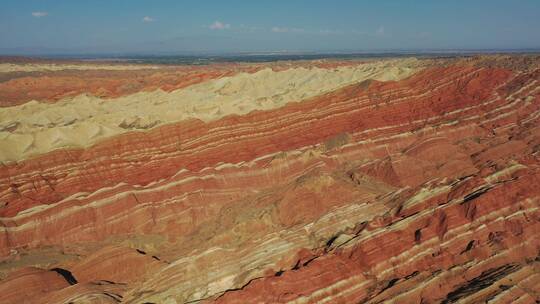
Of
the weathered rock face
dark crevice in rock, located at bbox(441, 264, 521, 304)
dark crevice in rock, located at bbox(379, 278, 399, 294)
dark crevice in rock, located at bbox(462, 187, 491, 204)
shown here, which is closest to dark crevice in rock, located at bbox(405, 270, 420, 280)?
the weathered rock face

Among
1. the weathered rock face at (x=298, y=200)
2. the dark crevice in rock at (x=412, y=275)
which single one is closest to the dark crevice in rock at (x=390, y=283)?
the weathered rock face at (x=298, y=200)

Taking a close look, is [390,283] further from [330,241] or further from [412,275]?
[330,241]

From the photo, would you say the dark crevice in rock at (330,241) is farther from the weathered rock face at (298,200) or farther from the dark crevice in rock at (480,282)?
the dark crevice in rock at (480,282)

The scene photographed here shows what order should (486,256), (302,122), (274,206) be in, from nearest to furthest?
(486,256), (274,206), (302,122)

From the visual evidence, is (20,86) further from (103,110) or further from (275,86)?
(275,86)

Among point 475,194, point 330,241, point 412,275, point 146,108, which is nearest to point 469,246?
point 412,275

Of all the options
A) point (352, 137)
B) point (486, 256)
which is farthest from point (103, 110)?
point (486, 256)

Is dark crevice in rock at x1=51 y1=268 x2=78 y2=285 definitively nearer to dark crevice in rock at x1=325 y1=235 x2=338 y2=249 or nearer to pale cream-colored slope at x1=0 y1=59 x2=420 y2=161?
dark crevice in rock at x1=325 y1=235 x2=338 y2=249
